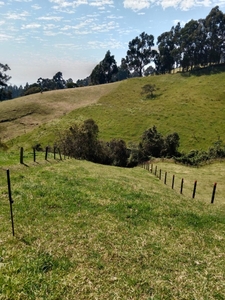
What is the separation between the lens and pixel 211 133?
6944cm

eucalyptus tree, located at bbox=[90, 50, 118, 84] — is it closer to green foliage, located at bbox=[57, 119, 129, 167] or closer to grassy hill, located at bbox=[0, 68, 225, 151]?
grassy hill, located at bbox=[0, 68, 225, 151]

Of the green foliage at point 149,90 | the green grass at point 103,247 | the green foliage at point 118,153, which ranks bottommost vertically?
the green foliage at point 118,153

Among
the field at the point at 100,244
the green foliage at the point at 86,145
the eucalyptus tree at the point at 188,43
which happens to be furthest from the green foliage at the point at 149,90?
the field at the point at 100,244

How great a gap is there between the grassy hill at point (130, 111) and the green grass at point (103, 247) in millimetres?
51744

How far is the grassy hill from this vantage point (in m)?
71.2

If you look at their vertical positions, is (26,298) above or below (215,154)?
above

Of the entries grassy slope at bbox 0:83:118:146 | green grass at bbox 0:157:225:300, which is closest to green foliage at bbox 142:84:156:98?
grassy slope at bbox 0:83:118:146

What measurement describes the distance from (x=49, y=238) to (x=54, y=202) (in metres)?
3.53

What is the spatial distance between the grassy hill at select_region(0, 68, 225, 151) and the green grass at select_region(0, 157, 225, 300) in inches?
2037

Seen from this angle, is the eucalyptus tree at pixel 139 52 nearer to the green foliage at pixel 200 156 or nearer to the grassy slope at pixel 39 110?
the grassy slope at pixel 39 110

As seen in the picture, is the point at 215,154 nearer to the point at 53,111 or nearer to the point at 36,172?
the point at 36,172

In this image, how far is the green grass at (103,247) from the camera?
741 cm

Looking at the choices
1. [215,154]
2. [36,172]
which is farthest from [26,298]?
[215,154]

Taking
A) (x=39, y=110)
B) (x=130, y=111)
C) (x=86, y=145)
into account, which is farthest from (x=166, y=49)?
(x=86, y=145)
